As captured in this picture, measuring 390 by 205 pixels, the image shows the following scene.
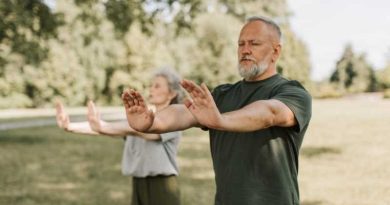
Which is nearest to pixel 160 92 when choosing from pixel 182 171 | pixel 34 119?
pixel 182 171

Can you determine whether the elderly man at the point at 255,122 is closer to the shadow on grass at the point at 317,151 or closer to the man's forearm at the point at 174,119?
the man's forearm at the point at 174,119

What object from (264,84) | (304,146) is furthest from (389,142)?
(264,84)

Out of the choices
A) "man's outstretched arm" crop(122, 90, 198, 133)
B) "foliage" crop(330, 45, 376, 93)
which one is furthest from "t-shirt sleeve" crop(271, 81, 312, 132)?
"foliage" crop(330, 45, 376, 93)

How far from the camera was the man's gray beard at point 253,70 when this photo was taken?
2.76 m

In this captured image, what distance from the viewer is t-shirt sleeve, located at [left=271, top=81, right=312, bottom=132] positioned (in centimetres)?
255

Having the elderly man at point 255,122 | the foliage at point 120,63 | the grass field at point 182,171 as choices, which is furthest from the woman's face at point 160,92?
the foliage at point 120,63

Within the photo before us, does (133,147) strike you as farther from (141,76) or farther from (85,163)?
(141,76)

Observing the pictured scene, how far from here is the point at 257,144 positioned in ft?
8.69

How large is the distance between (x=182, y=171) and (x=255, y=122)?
885 cm

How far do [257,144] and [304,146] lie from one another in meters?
13.4

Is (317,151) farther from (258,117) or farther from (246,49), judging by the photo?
(258,117)

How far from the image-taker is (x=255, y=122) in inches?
93.4

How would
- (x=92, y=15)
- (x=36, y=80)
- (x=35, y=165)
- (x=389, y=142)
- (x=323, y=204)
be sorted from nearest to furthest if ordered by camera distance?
1. (x=323, y=204)
2. (x=35, y=165)
3. (x=389, y=142)
4. (x=92, y=15)
5. (x=36, y=80)

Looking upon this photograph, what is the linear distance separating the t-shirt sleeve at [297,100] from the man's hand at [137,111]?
61 cm
